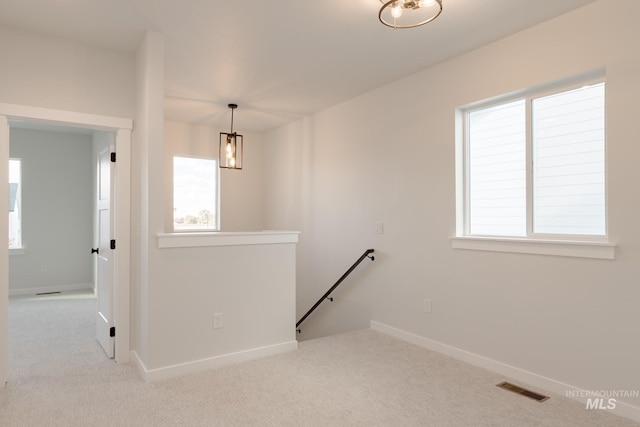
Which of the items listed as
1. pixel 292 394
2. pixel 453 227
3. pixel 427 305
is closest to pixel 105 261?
pixel 292 394

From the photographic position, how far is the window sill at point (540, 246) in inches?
100

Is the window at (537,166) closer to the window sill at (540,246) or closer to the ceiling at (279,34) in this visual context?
the window sill at (540,246)

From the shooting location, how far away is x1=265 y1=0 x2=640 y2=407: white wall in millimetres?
2484

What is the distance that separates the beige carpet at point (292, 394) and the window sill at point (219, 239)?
3.28 ft

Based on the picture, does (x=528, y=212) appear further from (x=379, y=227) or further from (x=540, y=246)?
(x=379, y=227)

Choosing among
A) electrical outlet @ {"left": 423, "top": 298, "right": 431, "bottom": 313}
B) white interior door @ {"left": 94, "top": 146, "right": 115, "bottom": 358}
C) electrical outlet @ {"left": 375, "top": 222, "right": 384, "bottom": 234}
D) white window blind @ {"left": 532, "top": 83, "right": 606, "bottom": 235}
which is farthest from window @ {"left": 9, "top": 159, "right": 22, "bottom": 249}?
white window blind @ {"left": 532, "top": 83, "right": 606, "bottom": 235}

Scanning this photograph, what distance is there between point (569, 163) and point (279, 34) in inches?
92.7

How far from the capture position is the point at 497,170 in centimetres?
332

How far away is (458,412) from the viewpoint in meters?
2.47

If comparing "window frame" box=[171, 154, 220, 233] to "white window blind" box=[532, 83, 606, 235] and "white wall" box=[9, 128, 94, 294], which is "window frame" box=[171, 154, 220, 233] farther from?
"white window blind" box=[532, 83, 606, 235]

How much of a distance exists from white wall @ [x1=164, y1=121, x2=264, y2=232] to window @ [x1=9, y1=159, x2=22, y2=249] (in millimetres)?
2775

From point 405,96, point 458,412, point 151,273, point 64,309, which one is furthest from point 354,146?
point 64,309

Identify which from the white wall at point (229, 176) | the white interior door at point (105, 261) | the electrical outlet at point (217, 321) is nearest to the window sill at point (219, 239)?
the electrical outlet at point (217, 321)

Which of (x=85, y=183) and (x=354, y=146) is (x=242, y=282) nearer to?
(x=354, y=146)
